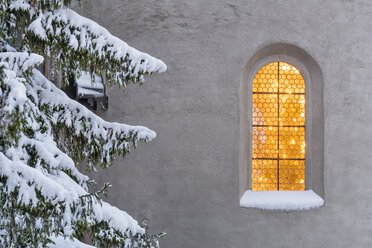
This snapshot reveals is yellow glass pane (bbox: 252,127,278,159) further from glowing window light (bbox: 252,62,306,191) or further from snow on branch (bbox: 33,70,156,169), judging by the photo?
snow on branch (bbox: 33,70,156,169)

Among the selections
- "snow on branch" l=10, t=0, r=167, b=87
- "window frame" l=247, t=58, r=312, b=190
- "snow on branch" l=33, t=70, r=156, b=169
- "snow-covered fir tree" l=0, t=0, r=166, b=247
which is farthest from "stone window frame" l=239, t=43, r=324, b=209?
"snow on branch" l=10, t=0, r=167, b=87

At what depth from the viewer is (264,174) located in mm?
8102

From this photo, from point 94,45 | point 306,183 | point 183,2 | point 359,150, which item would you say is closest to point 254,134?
point 306,183

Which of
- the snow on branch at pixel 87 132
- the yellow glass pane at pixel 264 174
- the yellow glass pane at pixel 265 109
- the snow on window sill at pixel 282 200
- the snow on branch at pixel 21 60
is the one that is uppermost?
the yellow glass pane at pixel 265 109

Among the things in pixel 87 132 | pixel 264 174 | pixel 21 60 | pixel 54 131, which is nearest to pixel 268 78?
pixel 264 174

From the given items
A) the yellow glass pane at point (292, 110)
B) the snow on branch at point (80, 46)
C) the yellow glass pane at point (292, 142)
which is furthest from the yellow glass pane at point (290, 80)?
the snow on branch at point (80, 46)

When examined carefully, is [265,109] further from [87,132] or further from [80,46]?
[80,46]

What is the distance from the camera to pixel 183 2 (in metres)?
7.63

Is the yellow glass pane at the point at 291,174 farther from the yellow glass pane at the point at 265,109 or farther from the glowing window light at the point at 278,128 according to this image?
the yellow glass pane at the point at 265,109

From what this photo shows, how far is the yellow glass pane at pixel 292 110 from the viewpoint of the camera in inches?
321

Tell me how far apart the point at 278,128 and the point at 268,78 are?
0.83m

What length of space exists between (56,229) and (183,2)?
5133 millimetres

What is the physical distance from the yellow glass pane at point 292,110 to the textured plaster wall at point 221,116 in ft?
2.16

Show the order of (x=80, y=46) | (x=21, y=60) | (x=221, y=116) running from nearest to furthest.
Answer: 1. (x=21, y=60)
2. (x=80, y=46)
3. (x=221, y=116)
